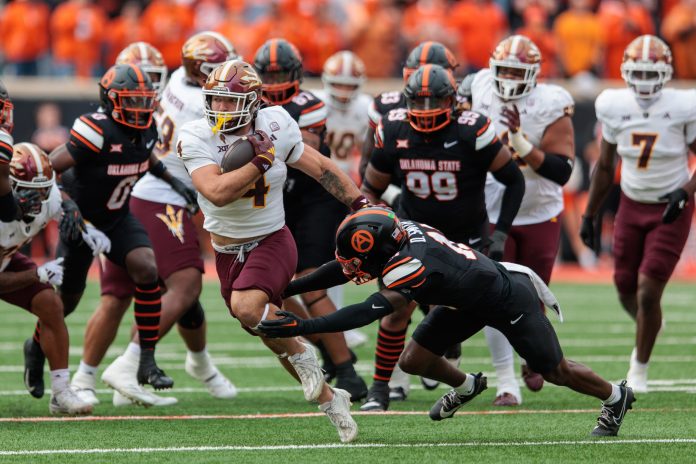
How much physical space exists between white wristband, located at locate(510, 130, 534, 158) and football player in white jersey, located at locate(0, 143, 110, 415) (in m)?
2.42

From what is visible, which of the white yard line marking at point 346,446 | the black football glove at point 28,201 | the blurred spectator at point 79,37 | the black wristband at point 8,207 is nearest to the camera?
the white yard line marking at point 346,446

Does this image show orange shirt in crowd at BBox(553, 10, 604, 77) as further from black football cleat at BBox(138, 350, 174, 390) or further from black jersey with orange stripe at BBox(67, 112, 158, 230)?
black football cleat at BBox(138, 350, 174, 390)

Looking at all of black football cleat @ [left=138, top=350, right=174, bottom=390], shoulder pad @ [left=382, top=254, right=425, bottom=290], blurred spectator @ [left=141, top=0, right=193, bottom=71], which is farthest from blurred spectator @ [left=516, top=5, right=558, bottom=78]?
shoulder pad @ [left=382, top=254, right=425, bottom=290]

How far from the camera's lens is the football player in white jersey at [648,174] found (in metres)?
7.62

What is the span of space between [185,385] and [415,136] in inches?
91.5

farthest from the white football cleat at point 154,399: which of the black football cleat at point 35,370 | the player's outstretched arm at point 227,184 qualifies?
the player's outstretched arm at point 227,184

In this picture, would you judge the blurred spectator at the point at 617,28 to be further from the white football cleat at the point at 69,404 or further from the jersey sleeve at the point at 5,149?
the jersey sleeve at the point at 5,149

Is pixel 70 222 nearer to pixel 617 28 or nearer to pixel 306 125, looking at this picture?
pixel 306 125

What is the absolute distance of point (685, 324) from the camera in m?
11.0

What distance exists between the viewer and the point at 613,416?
580cm

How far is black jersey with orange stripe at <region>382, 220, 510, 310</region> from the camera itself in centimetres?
540

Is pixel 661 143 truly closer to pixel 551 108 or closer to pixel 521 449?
pixel 551 108

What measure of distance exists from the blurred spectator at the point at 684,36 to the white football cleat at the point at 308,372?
11.4 meters

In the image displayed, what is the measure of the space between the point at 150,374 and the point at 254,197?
159 cm
